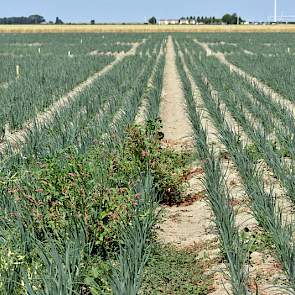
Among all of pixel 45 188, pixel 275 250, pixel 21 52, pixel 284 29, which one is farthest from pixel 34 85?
pixel 284 29

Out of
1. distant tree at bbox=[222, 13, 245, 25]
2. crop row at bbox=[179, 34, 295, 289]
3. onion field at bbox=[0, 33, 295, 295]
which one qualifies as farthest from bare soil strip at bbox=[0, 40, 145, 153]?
distant tree at bbox=[222, 13, 245, 25]

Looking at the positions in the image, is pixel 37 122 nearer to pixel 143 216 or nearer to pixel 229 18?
pixel 143 216

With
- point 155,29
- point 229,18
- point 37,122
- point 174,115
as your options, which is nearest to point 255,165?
point 37,122

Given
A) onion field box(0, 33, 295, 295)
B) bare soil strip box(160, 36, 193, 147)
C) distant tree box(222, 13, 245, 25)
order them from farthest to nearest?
1. distant tree box(222, 13, 245, 25)
2. bare soil strip box(160, 36, 193, 147)
3. onion field box(0, 33, 295, 295)

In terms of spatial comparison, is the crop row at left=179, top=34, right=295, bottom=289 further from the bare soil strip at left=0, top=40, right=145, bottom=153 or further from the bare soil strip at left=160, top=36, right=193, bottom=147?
the bare soil strip at left=0, top=40, right=145, bottom=153

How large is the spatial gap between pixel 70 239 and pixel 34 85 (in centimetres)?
935

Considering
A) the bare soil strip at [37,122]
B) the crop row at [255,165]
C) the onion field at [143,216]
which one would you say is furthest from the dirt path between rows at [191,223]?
the bare soil strip at [37,122]

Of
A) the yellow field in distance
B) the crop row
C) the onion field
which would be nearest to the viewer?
the onion field

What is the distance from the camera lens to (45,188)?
409 centimetres

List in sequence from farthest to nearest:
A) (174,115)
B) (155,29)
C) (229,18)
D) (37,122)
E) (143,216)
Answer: (229,18), (155,29), (174,115), (37,122), (143,216)

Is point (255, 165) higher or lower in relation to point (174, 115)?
higher

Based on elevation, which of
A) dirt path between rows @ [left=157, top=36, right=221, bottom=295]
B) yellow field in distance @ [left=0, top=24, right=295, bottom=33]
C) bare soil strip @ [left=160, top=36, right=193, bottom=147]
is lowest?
dirt path between rows @ [left=157, top=36, right=221, bottom=295]

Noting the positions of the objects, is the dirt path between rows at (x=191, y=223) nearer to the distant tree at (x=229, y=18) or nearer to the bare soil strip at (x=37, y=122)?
the bare soil strip at (x=37, y=122)

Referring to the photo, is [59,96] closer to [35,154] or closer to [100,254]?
[35,154]
